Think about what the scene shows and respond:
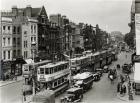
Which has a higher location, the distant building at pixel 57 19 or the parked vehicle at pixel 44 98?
the distant building at pixel 57 19

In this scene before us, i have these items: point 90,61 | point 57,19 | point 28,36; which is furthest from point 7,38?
point 57,19

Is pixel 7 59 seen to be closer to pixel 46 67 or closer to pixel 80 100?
pixel 46 67

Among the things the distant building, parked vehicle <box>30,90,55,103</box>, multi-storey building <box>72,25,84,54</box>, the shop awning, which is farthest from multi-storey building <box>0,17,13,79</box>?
multi-storey building <box>72,25,84,54</box>

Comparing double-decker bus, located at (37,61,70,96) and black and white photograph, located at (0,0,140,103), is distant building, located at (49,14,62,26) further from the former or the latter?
double-decker bus, located at (37,61,70,96)

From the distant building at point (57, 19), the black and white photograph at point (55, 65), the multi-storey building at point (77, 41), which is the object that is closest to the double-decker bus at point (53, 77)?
the black and white photograph at point (55, 65)

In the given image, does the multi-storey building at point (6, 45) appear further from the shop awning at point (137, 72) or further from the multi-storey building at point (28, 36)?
the shop awning at point (137, 72)

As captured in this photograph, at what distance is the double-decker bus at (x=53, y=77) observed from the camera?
74.2ft

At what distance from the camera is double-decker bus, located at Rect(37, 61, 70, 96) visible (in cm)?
2261

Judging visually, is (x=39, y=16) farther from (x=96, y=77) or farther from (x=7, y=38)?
(x=96, y=77)

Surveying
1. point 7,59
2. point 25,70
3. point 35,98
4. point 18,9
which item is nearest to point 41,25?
point 18,9

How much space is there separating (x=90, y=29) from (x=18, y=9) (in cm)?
2535

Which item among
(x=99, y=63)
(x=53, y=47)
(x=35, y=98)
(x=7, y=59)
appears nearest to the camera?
(x=35, y=98)

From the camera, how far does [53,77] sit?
2312 centimetres

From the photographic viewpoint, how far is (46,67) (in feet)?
75.5
